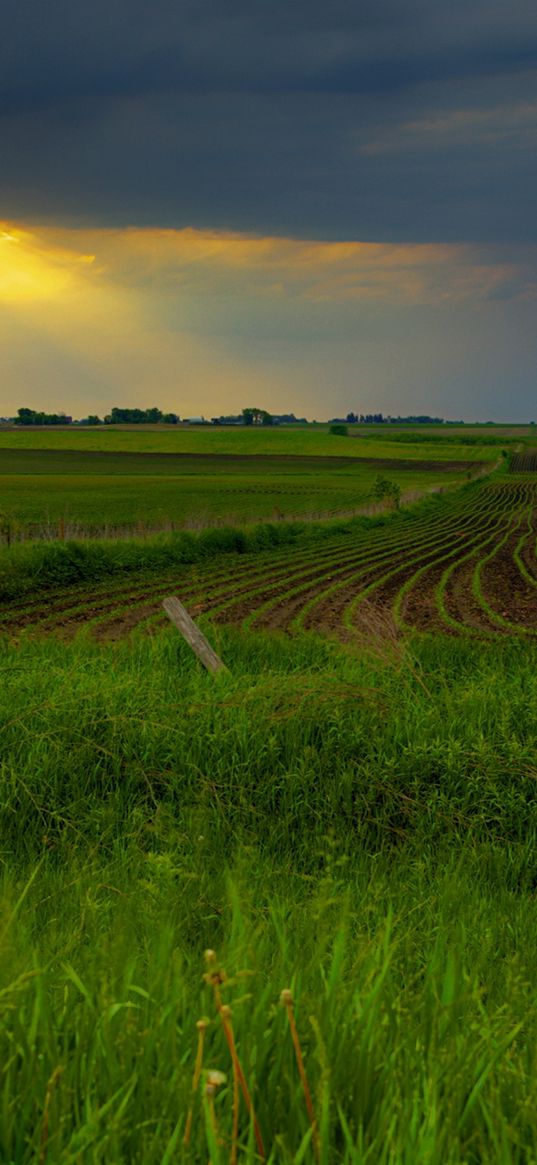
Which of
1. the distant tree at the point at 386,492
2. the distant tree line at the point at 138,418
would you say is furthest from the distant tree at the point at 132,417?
the distant tree at the point at 386,492

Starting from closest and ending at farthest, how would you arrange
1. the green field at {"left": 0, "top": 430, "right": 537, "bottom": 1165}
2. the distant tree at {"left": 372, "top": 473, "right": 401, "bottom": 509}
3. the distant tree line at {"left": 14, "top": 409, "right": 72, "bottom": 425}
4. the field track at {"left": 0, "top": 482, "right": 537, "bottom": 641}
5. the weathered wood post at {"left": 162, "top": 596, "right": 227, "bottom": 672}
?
the green field at {"left": 0, "top": 430, "right": 537, "bottom": 1165} → the weathered wood post at {"left": 162, "top": 596, "right": 227, "bottom": 672} → the field track at {"left": 0, "top": 482, "right": 537, "bottom": 641} → the distant tree at {"left": 372, "top": 473, "right": 401, "bottom": 509} → the distant tree line at {"left": 14, "top": 409, "right": 72, "bottom": 425}

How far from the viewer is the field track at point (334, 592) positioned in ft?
50.5

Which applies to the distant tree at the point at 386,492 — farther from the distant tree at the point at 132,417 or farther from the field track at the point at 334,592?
the distant tree at the point at 132,417

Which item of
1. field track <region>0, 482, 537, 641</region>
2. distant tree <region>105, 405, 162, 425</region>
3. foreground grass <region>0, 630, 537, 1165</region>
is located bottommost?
field track <region>0, 482, 537, 641</region>

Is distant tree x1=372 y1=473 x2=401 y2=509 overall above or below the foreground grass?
above

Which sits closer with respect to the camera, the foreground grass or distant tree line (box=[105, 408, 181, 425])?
the foreground grass

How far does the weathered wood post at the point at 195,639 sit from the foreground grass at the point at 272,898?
310mm

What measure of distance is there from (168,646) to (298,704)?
8.58ft

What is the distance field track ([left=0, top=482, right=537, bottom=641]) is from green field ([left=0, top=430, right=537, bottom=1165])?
2026 millimetres

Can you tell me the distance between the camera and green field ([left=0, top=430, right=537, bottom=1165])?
4.58 feet

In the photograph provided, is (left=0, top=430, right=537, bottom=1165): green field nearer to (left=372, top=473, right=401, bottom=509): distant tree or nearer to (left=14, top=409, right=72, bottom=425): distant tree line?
(left=372, top=473, right=401, bottom=509): distant tree

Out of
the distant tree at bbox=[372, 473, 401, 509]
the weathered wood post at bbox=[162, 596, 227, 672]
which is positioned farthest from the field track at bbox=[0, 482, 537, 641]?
the distant tree at bbox=[372, 473, 401, 509]

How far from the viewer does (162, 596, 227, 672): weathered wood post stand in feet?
21.5

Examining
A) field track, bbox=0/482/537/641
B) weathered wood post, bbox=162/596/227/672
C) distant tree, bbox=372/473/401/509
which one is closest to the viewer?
weathered wood post, bbox=162/596/227/672
